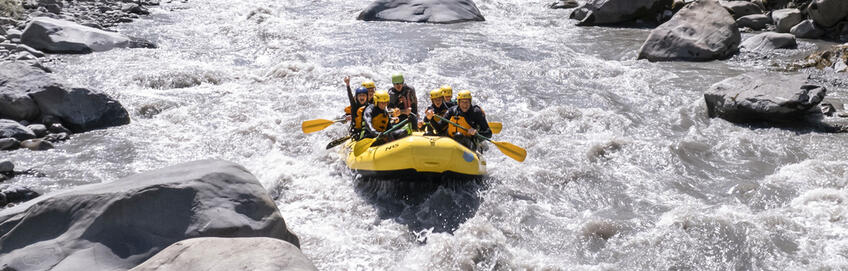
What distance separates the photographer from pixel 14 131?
7.75m

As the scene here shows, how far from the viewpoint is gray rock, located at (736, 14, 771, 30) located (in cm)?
1327

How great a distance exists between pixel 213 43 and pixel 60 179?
23.4 feet

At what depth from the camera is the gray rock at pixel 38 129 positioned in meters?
7.94

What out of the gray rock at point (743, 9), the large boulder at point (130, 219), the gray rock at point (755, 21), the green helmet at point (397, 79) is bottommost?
the gray rock at point (755, 21)

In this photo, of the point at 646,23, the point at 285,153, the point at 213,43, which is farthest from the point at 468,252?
the point at 646,23

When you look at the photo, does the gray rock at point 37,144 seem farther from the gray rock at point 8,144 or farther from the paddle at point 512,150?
the paddle at point 512,150

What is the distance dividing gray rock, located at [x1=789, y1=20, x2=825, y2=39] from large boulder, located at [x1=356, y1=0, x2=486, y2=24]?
6.91 meters

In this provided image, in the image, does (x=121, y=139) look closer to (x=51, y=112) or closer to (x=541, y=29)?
(x=51, y=112)

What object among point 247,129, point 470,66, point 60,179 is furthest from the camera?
point 470,66

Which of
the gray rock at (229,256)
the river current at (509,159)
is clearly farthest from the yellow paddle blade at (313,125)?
the gray rock at (229,256)

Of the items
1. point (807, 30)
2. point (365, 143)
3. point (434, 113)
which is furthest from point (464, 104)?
point (807, 30)

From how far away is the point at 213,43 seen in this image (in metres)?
13.6

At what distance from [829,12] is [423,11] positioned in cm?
865

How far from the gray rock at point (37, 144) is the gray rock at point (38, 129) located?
246 mm
